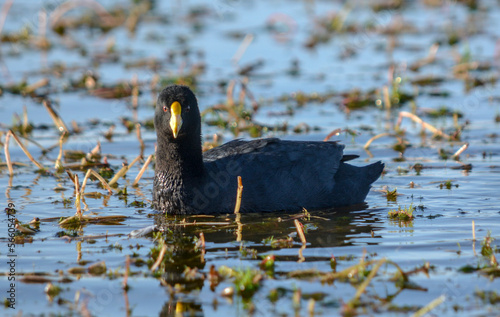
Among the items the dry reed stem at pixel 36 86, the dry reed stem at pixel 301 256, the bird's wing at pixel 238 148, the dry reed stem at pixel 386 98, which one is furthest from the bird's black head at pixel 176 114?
the dry reed stem at pixel 36 86

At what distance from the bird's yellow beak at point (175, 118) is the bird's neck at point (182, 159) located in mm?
295

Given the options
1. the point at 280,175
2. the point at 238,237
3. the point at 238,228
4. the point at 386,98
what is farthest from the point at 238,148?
the point at 386,98

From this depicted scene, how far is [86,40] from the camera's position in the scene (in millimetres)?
17734

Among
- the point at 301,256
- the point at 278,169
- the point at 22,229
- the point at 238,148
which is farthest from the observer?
the point at 238,148

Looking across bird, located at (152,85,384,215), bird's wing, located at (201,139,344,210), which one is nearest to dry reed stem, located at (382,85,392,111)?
bird's wing, located at (201,139,344,210)

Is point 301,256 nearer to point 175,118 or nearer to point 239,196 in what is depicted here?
point 239,196

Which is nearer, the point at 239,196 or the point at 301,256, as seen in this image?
the point at 301,256

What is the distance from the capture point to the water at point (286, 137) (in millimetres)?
5141

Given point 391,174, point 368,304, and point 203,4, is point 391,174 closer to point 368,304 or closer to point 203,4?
point 368,304

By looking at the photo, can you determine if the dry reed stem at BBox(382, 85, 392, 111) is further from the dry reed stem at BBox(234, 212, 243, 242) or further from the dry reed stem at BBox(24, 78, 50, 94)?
the dry reed stem at BBox(24, 78, 50, 94)

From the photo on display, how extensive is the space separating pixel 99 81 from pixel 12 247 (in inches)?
309

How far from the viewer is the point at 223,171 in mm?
7195

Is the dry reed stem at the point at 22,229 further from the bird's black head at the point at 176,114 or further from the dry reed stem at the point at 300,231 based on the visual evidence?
the dry reed stem at the point at 300,231

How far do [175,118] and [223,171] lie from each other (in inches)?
28.3
